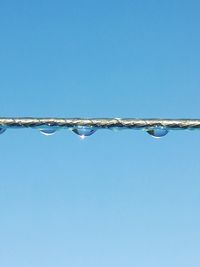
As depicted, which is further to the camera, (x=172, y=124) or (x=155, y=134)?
(x=155, y=134)

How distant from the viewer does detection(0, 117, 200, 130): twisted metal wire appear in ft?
3.31

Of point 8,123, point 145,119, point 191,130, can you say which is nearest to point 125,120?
point 145,119

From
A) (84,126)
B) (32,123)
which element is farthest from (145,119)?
(32,123)

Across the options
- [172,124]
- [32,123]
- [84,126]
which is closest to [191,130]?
[172,124]

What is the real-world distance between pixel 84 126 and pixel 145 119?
0.52ft

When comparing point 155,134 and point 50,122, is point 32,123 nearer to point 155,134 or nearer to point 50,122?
point 50,122

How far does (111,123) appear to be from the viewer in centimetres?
102

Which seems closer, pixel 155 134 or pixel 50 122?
pixel 50 122

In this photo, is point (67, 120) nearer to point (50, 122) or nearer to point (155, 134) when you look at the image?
point (50, 122)

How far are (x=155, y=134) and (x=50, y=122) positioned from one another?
355 millimetres

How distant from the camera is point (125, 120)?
103 cm

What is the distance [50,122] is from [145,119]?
0.24 m

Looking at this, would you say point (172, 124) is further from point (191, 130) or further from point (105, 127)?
point (105, 127)

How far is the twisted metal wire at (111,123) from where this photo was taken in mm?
1008
